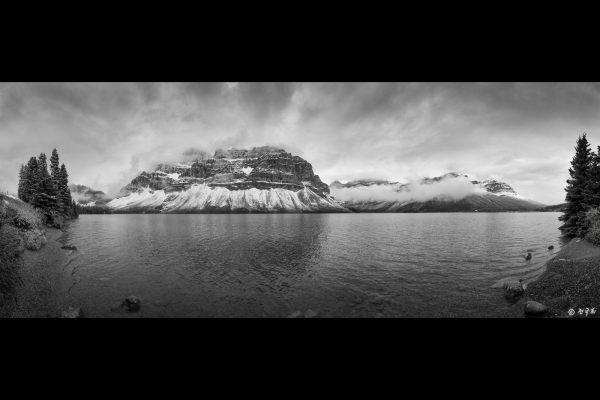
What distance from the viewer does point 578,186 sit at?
27.1 m

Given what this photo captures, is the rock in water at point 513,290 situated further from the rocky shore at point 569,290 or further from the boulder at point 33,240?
the boulder at point 33,240

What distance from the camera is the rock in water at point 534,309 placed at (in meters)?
11.3

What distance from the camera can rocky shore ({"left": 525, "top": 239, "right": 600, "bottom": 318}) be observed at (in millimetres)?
10055

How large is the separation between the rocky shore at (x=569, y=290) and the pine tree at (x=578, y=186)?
1667 cm

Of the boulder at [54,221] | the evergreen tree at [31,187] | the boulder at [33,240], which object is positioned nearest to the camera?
the boulder at [33,240]

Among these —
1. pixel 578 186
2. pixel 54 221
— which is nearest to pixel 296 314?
pixel 578 186

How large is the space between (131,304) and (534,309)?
A: 2118 centimetres

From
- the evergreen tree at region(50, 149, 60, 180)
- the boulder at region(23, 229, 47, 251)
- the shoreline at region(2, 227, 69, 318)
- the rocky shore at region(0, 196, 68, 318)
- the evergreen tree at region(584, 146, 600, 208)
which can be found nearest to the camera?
the rocky shore at region(0, 196, 68, 318)

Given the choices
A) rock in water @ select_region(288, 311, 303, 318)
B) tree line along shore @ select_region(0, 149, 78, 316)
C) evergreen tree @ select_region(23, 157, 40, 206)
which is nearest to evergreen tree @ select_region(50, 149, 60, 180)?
tree line along shore @ select_region(0, 149, 78, 316)

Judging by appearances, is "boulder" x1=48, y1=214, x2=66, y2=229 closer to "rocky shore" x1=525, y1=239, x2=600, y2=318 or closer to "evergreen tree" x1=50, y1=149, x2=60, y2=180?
"evergreen tree" x1=50, y1=149, x2=60, y2=180

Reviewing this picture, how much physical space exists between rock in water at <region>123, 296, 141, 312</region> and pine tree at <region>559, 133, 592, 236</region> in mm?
40877

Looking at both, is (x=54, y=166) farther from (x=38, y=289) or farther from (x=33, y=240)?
(x=38, y=289)

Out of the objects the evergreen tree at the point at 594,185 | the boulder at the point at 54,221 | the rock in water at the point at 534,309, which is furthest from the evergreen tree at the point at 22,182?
the evergreen tree at the point at 594,185
